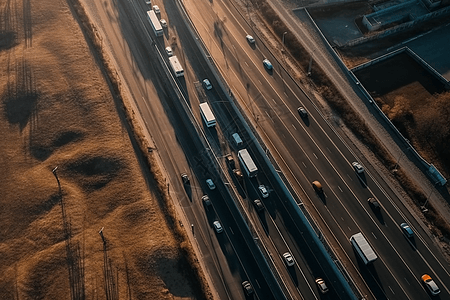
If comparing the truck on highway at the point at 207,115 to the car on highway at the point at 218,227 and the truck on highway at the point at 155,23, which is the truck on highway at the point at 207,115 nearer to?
the car on highway at the point at 218,227

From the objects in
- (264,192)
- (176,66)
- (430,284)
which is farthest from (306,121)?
(430,284)

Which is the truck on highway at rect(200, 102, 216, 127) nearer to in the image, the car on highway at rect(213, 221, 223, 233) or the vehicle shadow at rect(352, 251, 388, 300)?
the car on highway at rect(213, 221, 223, 233)

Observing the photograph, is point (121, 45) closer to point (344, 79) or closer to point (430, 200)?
point (344, 79)

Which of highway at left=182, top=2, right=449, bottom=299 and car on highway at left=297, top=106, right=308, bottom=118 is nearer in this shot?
highway at left=182, top=2, right=449, bottom=299

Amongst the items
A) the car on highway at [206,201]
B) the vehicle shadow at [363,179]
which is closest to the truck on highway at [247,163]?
the car on highway at [206,201]

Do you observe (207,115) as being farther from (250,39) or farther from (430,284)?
(430,284)

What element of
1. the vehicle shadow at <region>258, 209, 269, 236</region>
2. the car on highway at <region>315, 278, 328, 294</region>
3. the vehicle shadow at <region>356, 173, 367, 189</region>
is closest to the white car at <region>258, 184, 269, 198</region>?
the vehicle shadow at <region>258, 209, 269, 236</region>

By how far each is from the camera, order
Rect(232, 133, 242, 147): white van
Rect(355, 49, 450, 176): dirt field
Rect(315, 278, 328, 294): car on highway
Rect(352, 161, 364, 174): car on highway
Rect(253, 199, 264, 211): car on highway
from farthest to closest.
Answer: Rect(355, 49, 450, 176): dirt field → Rect(232, 133, 242, 147): white van → Rect(352, 161, 364, 174): car on highway → Rect(253, 199, 264, 211): car on highway → Rect(315, 278, 328, 294): car on highway
